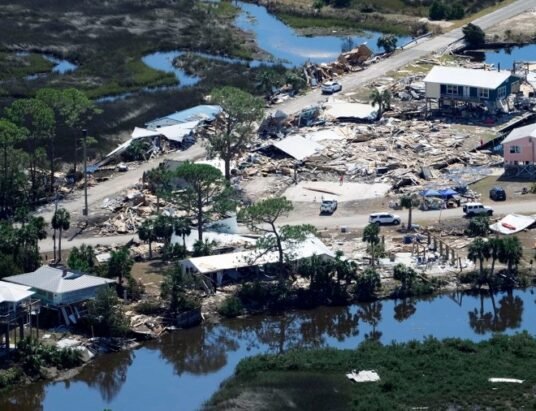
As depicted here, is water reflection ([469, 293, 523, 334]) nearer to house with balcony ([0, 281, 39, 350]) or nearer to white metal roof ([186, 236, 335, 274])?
white metal roof ([186, 236, 335, 274])

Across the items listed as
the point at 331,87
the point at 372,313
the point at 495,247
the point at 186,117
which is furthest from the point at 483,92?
the point at 372,313

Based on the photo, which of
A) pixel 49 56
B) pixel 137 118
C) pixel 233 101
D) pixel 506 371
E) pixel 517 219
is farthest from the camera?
pixel 49 56

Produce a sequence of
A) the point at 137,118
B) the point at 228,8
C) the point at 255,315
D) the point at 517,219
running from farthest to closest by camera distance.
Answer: the point at 228,8
the point at 137,118
the point at 517,219
the point at 255,315

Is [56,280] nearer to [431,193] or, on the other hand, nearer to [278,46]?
[431,193]

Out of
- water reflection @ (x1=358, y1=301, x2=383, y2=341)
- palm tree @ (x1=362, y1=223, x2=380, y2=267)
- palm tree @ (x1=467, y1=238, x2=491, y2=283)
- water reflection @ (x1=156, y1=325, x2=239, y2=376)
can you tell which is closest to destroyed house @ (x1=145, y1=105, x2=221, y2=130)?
palm tree @ (x1=362, y1=223, x2=380, y2=267)

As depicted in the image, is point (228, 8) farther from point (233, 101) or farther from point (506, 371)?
point (506, 371)

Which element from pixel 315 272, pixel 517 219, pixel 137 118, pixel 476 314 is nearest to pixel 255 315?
pixel 315 272

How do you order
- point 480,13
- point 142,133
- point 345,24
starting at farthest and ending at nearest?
point 345,24, point 480,13, point 142,133
